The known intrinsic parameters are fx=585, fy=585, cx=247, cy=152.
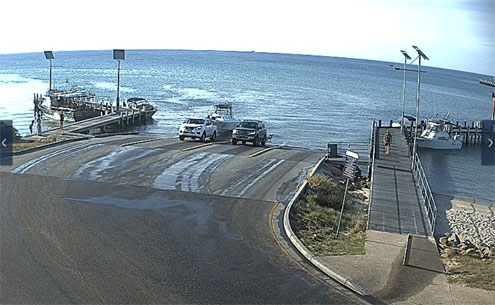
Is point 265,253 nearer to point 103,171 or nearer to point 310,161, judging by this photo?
point 103,171

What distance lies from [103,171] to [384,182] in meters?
12.2

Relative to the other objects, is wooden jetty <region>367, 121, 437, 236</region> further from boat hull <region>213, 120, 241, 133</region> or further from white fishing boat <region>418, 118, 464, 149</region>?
white fishing boat <region>418, 118, 464, 149</region>

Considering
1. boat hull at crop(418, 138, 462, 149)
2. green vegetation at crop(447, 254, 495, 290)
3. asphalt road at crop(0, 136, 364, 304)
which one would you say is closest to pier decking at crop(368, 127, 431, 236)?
green vegetation at crop(447, 254, 495, 290)

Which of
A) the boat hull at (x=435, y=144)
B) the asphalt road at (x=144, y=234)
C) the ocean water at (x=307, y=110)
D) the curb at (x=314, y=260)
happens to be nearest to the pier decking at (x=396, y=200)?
the curb at (x=314, y=260)

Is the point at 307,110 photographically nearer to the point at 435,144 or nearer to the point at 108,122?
the point at 435,144

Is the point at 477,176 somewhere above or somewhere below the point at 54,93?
below

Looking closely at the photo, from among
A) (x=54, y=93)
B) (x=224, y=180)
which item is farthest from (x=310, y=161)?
(x=54, y=93)

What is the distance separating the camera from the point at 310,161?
31.0 m

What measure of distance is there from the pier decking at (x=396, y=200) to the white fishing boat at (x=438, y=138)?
81.8 ft

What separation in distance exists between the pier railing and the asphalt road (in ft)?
16.9

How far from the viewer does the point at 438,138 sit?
58.9 meters

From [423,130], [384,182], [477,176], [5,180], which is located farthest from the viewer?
[423,130]

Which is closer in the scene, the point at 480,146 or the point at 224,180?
the point at 224,180

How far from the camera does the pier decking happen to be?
59.9ft
